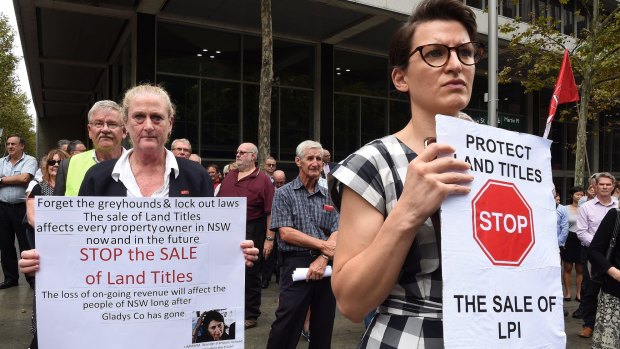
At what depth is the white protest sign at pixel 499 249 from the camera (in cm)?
123

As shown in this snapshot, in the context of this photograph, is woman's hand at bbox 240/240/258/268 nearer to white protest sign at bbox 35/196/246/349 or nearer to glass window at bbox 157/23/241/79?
white protest sign at bbox 35/196/246/349

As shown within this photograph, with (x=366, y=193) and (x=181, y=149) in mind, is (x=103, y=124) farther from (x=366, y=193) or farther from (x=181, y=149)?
(x=181, y=149)

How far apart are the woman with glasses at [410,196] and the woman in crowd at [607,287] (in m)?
3.29

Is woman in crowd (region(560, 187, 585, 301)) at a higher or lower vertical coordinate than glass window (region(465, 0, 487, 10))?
lower

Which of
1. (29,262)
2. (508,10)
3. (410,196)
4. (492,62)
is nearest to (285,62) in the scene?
(492,62)

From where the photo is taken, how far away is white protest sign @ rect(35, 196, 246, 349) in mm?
2232

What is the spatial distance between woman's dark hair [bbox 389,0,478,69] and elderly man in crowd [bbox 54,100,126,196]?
2445mm

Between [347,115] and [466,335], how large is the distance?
17698 mm

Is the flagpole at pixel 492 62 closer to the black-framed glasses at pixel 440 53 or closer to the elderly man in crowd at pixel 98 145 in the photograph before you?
the elderly man in crowd at pixel 98 145

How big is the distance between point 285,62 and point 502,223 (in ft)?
54.6

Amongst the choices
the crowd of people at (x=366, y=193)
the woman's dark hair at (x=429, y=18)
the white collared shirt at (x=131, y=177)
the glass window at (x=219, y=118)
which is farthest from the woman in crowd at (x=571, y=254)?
the glass window at (x=219, y=118)

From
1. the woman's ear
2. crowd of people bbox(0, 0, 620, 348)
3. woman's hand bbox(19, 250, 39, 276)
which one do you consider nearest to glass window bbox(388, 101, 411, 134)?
crowd of people bbox(0, 0, 620, 348)

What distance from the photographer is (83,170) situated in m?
3.32

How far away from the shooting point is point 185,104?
15.5m
